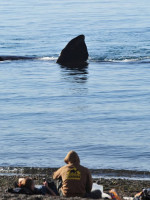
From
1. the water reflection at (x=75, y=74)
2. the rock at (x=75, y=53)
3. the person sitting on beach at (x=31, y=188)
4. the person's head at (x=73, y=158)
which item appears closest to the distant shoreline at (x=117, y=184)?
the person sitting on beach at (x=31, y=188)

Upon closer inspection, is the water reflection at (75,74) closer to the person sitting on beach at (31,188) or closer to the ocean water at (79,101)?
the ocean water at (79,101)

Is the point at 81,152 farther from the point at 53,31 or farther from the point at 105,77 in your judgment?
the point at 53,31

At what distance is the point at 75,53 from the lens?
44750 millimetres

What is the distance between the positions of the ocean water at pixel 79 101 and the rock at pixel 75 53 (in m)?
0.77

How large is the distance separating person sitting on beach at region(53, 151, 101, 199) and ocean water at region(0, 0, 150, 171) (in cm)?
559

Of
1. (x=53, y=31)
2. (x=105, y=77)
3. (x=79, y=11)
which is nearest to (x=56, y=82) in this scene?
(x=105, y=77)

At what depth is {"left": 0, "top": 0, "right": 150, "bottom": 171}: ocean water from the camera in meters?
22.3

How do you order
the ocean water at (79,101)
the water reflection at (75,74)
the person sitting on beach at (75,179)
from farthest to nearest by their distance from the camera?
the water reflection at (75,74), the ocean water at (79,101), the person sitting on beach at (75,179)

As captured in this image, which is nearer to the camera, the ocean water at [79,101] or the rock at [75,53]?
the ocean water at [79,101]

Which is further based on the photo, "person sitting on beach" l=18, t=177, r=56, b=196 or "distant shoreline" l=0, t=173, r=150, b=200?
"distant shoreline" l=0, t=173, r=150, b=200

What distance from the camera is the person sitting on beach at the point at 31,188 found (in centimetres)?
1487

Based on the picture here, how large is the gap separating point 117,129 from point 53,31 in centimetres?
4095

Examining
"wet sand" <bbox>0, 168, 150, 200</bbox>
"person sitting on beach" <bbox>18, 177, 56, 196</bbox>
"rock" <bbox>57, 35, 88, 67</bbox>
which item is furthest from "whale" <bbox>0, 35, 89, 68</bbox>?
"person sitting on beach" <bbox>18, 177, 56, 196</bbox>

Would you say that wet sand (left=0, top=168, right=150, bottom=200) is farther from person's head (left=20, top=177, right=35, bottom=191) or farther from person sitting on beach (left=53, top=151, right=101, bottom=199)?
person sitting on beach (left=53, top=151, right=101, bottom=199)
